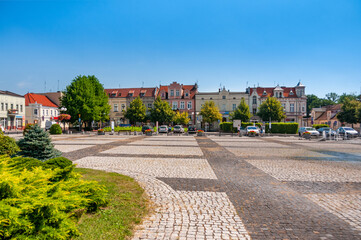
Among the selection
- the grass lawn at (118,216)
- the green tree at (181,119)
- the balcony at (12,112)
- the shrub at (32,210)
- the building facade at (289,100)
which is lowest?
the grass lawn at (118,216)

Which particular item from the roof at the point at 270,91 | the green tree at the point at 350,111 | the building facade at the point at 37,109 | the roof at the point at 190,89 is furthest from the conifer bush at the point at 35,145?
the roof at the point at 270,91

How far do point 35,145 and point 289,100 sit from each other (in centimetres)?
6337

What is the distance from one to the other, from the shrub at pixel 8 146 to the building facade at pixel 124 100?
182ft

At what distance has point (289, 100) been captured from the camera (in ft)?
197

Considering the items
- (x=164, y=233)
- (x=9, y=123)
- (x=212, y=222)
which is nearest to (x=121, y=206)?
(x=164, y=233)

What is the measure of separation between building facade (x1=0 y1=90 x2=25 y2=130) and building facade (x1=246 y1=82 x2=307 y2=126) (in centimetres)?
5892

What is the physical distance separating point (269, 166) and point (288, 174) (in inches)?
63.1

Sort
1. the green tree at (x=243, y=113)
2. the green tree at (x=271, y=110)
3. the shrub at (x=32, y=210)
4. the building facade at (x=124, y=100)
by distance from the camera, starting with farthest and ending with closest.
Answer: the building facade at (x=124, y=100) < the green tree at (x=243, y=113) < the green tree at (x=271, y=110) < the shrub at (x=32, y=210)

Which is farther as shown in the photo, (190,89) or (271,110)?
(190,89)

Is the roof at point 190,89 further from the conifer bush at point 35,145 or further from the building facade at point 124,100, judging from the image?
the conifer bush at point 35,145

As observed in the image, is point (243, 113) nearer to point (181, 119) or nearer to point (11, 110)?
point (181, 119)

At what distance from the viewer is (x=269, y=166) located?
9.87 m

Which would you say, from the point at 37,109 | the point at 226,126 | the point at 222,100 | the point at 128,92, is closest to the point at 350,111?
the point at 226,126

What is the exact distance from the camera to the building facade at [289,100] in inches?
2357
